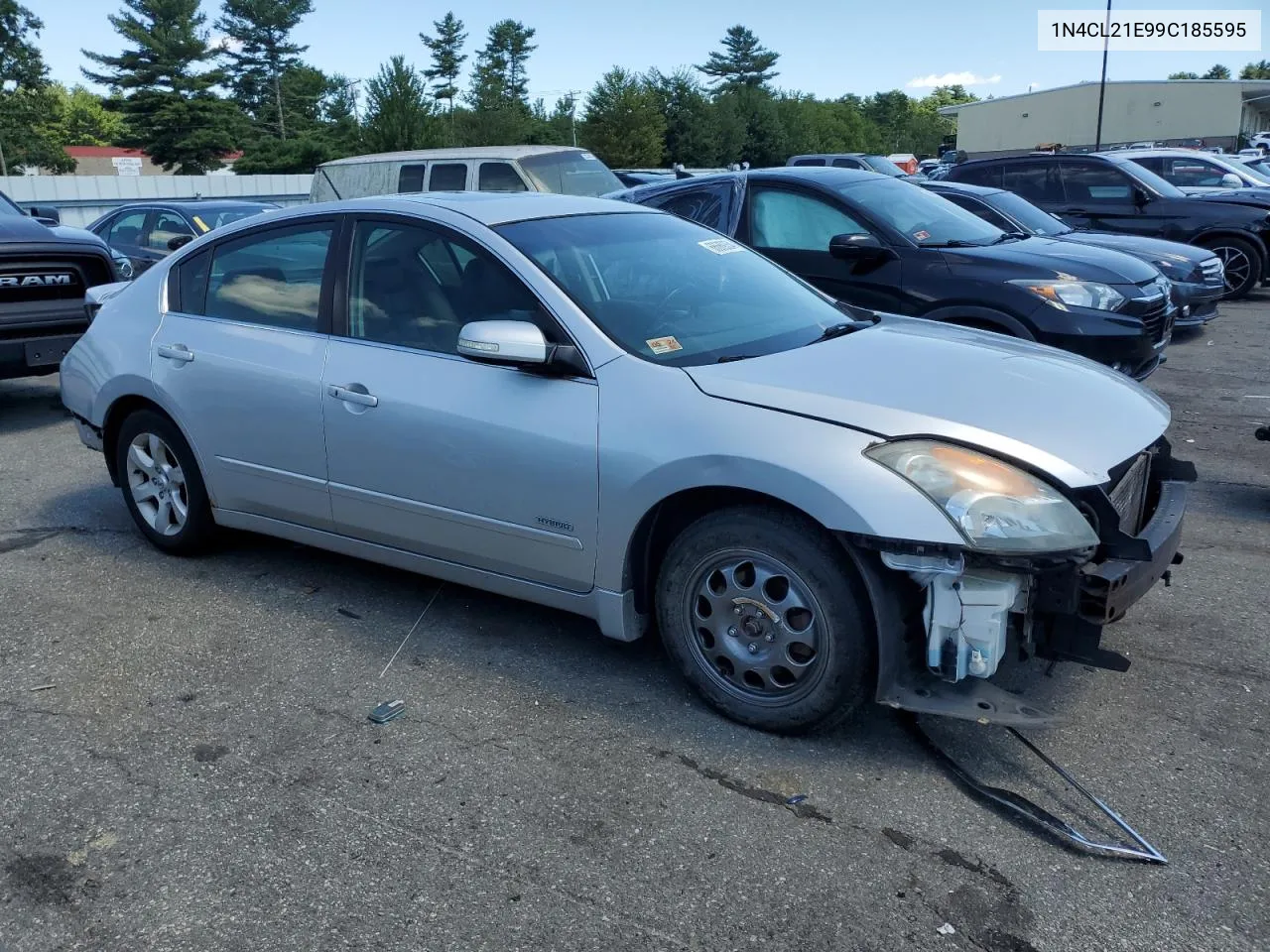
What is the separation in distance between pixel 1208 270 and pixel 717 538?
29.9ft

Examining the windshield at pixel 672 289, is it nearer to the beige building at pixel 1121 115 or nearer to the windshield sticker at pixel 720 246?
the windshield sticker at pixel 720 246

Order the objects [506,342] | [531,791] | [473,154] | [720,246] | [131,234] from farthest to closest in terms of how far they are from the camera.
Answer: [473,154], [131,234], [720,246], [506,342], [531,791]

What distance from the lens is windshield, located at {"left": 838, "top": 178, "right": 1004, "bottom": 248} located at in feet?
24.1

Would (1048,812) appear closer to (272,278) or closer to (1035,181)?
(272,278)

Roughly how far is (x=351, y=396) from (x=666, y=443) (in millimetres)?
1357

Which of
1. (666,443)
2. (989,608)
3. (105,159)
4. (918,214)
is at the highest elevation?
(105,159)

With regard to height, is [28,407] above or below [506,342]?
below

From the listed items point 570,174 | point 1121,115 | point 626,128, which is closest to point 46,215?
point 570,174

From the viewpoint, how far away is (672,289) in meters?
4.08

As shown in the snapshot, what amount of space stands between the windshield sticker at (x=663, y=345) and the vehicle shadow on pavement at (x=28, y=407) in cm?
612

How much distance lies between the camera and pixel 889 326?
14.2ft

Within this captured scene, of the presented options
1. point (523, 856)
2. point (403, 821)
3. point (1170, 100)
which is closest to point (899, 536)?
point (523, 856)

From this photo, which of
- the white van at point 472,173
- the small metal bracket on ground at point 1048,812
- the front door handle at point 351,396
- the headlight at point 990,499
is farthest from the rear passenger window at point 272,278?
the white van at point 472,173

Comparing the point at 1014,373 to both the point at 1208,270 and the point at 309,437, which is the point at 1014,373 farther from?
the point at 1208,270
